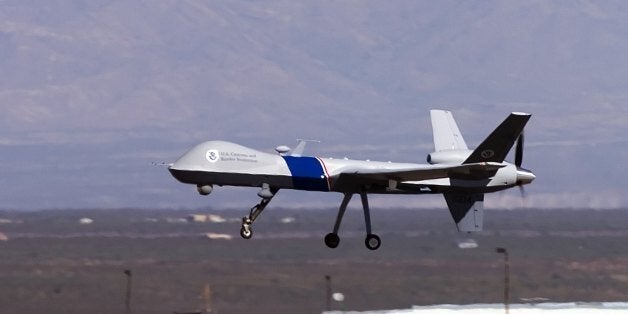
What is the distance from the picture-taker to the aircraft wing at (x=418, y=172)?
2655 inches

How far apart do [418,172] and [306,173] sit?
3.89m

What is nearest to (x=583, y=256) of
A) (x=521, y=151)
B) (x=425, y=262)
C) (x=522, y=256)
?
(x=522, y=256)

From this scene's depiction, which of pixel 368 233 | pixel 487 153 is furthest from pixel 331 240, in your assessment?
pixel 487 153

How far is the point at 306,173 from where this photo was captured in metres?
67.8

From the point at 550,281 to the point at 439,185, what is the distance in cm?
7992

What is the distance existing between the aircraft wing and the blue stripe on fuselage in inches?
30.4

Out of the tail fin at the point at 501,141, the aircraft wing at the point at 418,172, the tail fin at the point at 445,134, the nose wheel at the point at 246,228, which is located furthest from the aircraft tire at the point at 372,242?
the tail fin at the point at 445,134

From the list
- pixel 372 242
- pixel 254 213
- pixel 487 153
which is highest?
pixel 487 153

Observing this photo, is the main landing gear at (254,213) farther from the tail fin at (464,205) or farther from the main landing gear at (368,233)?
the tail fin at (464,205)

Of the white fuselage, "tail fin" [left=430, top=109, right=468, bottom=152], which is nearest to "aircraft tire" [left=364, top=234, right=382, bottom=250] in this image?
the white fuselage

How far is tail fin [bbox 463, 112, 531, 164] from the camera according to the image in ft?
223

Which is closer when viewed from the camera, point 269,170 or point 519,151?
point 269,170

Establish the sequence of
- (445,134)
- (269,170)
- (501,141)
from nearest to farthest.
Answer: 1. (269,170)
2. (501,141)
3. (445,134)

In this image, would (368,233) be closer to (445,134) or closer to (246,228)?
(246,228)
